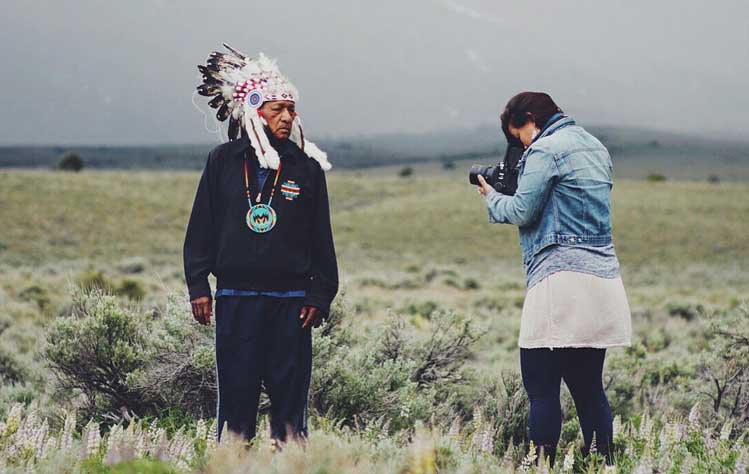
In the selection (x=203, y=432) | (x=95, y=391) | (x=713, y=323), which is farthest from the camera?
(x=713, y=323)

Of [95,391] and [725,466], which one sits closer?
[725,466]

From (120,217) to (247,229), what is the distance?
131 feet

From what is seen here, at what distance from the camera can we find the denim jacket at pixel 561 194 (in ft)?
13.0

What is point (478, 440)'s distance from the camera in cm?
383

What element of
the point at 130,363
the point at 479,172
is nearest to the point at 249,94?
the point at 479,172

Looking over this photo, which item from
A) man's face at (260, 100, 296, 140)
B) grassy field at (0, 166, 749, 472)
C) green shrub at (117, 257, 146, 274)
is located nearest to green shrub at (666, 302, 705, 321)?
grassy field at (0, 166, 749, 472)

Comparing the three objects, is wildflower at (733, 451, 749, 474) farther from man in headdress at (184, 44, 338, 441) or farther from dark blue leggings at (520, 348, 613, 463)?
man in headdress at (184, 44, 338, 441)

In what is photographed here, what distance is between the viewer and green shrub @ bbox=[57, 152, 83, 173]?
7506cm

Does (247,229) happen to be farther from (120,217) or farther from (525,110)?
(120,217)

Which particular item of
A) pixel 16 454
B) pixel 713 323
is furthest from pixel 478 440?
pixel 713 323

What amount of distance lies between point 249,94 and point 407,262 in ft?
93.8

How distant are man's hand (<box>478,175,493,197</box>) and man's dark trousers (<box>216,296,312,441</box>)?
108cm

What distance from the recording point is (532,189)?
3951mm

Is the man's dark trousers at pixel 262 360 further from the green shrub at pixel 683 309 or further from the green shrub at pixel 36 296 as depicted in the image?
the green shrub at pixel 683 309
